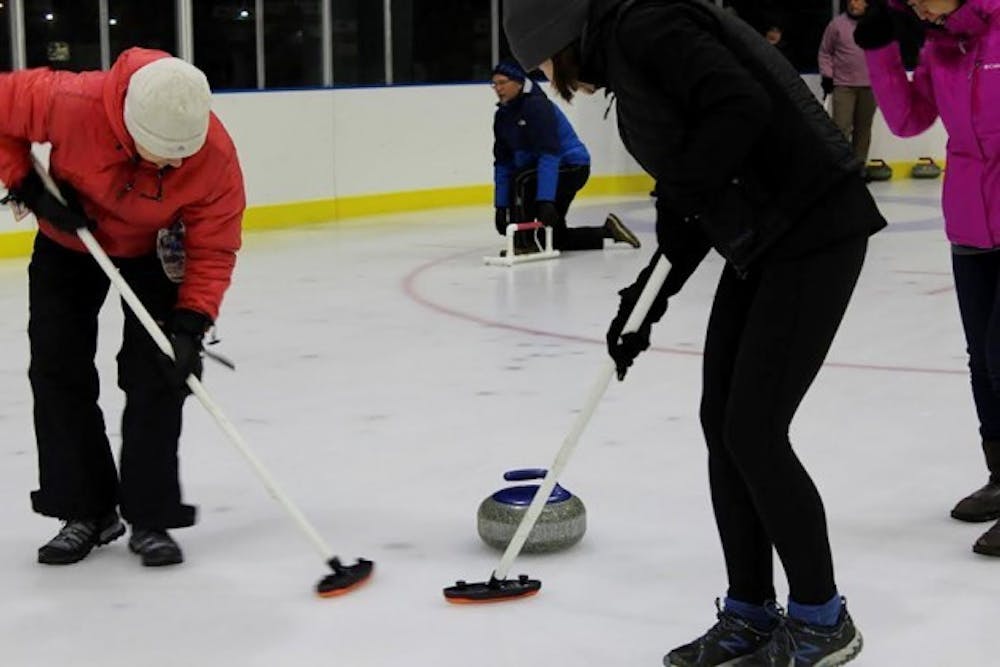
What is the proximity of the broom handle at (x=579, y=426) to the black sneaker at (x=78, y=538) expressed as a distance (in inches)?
29.3

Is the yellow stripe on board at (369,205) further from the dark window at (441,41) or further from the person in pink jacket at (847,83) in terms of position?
the person in pink jacket at (847,83)

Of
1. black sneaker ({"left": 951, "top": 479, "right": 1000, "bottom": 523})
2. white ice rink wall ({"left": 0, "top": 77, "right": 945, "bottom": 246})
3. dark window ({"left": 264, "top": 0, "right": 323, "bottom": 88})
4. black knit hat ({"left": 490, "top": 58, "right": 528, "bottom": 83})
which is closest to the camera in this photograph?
black sneaker ({"left": 951, "top": 479, "right": 1000, "bottom": 523})

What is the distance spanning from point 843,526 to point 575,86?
4.52 feet

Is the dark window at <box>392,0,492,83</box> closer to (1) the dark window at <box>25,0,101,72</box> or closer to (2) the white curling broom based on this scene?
(1) the dark window at <box>25,0,101,72</box>

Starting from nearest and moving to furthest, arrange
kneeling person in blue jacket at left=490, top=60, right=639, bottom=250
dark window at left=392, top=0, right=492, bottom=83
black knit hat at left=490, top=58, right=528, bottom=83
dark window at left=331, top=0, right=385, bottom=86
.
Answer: black knit hat at left=490, top=58, right=528, bottom=83 < kneeling person in blue jacket at left=490, top=60, right=639, bottom=250 < dark window at left=331, top=0, right=385, bottom=86 < dark window at left=392, top=0, right=492, bottom=83

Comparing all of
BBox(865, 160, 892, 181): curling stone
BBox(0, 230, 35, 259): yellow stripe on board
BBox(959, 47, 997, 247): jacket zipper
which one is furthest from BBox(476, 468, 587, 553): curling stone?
BBox(865, 160, 892, 181): curling stone

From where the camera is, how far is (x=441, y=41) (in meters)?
11.2

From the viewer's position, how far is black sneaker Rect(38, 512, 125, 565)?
3.11 metres

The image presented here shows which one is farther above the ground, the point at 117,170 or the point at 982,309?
the point at 117,170

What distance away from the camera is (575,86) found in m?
2.25

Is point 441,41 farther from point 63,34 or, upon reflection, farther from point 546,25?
point 546,25

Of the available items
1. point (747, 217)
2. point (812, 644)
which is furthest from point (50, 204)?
point (812, 644)

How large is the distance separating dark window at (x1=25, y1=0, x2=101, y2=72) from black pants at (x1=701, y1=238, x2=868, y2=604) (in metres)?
6.79

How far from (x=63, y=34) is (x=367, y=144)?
203cm
